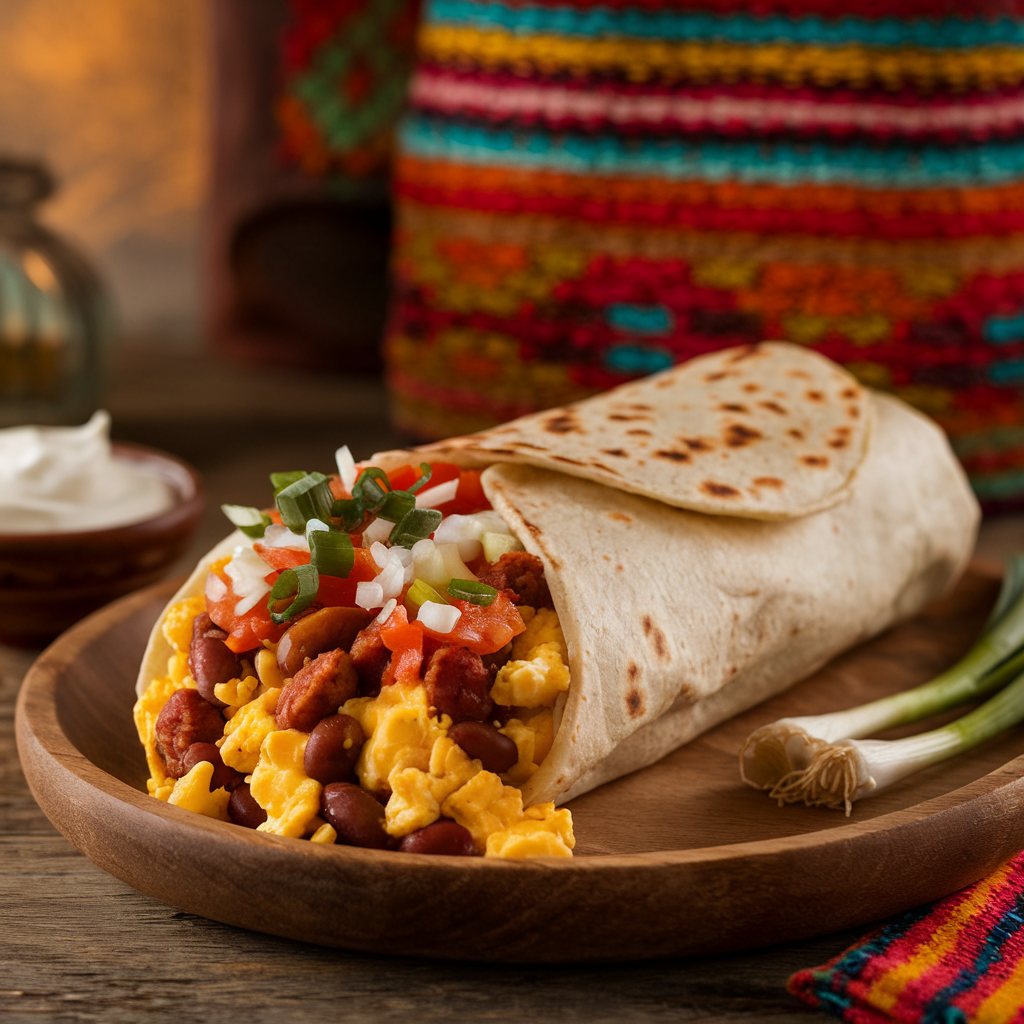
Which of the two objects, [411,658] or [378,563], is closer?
[411,658]

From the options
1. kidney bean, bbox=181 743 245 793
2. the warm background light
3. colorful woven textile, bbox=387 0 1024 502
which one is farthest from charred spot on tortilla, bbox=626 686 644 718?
the warm background light

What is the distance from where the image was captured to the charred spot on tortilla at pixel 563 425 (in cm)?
221

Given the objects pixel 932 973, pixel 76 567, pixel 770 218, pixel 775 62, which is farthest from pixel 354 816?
pixel 775 62

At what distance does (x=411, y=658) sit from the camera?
1686mm

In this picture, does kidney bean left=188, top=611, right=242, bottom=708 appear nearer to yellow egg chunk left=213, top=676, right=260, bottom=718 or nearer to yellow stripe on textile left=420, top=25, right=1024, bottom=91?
yellow egg chunk left=213, top=676, right=260, bottom=718

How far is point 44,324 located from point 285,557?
8.48 ft

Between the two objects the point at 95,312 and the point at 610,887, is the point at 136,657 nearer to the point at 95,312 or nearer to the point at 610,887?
the point at 610,887

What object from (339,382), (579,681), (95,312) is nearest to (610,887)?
(579,681)

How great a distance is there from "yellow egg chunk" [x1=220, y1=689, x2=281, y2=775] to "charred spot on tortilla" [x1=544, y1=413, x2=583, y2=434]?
711mm

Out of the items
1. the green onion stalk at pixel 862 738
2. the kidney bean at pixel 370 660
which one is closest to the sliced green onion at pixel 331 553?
the kidney bean at pixel 370 660

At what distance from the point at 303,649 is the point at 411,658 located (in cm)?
15

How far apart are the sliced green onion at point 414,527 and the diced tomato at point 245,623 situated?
173 millimetres

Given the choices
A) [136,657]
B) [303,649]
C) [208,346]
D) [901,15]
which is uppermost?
[901,15]

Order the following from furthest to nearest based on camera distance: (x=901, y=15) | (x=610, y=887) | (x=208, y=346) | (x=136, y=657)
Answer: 1. (x=208, y=346)
2. (x=901, y=15)
3. (x=136, y=657)
4. (x=610, y=887)
